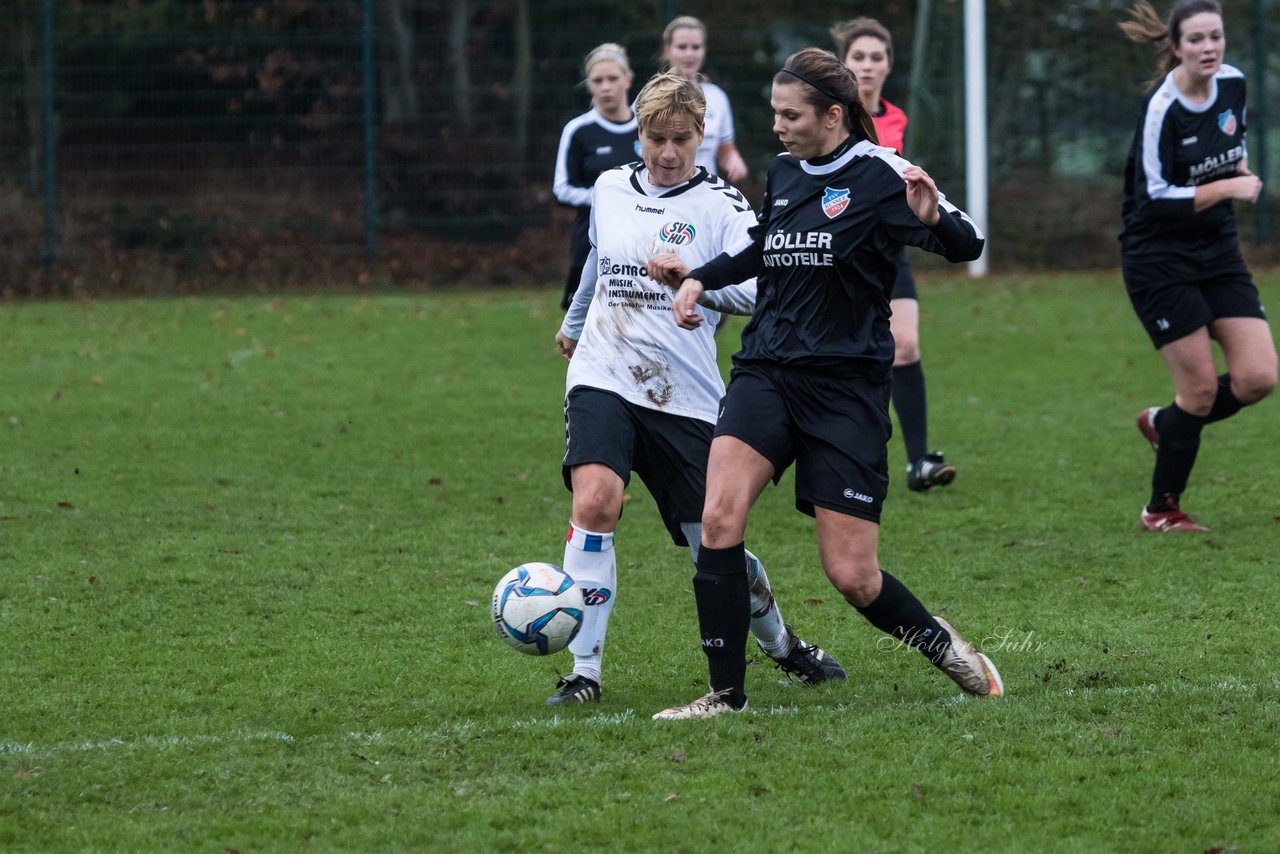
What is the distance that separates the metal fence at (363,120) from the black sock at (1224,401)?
10464mm

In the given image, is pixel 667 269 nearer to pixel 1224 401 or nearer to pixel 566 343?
pixel 566 343

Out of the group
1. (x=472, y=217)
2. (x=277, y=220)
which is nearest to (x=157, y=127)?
A: (x=277, y=220)

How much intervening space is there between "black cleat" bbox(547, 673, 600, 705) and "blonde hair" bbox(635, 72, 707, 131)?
1.73m

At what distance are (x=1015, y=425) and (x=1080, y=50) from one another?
936 centimetres

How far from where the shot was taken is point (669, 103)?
5.03 meters

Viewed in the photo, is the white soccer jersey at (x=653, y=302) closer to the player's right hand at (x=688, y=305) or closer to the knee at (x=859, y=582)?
→ the player's right hand at (x=688, y=305)

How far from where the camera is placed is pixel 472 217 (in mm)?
17859

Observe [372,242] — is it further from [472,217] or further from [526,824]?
[526,824]

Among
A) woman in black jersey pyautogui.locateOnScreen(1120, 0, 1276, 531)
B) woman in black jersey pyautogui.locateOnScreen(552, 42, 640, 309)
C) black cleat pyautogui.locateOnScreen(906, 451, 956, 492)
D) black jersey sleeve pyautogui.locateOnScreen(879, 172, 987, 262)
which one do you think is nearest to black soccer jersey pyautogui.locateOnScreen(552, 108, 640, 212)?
woman in black jersey pyautogui.locateOnScreen(552, 42, 640, 309)

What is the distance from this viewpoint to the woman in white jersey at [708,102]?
916cm

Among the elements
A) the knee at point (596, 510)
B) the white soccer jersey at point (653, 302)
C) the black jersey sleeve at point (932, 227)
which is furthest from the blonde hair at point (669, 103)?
the knee at point (596, 510)

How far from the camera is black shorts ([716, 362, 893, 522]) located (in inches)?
185

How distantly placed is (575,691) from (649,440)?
2.68 ft

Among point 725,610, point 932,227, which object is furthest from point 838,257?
point 725,610
